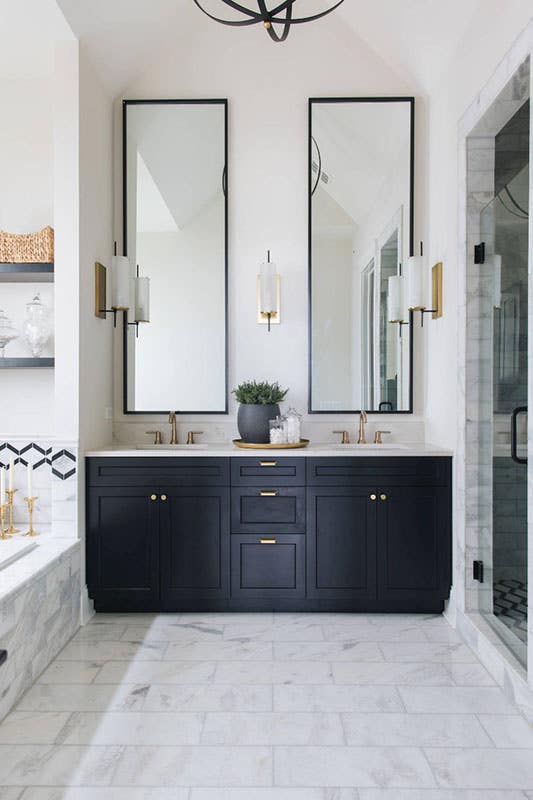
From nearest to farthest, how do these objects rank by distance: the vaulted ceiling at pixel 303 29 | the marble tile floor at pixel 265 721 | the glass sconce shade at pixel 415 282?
the marble tile floor at pixel 265 721, the vaulted ceiling at pixel 303 29, the glass sconce shade at pixel 415 282

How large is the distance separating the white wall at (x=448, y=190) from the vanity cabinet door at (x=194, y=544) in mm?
1345

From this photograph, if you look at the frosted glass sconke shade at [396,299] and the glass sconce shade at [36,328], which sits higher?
the frosted glass sconke shade at [396,299]

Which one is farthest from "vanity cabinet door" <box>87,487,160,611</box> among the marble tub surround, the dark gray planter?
the dark gray planter

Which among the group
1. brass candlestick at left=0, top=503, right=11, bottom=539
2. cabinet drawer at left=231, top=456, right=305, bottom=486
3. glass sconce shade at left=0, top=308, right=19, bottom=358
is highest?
glass sconce shade at left=0, top=308, right=19, bottom=358

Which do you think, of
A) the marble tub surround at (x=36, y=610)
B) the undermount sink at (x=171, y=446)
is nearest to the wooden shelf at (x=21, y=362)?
the undermount sink at (x=171, y=446)

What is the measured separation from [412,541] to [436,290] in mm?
1444

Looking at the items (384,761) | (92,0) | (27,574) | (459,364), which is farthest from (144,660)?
(92,0)

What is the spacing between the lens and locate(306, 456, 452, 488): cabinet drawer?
11.1 ft

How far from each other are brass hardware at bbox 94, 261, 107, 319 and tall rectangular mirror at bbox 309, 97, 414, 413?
1266 millimetres

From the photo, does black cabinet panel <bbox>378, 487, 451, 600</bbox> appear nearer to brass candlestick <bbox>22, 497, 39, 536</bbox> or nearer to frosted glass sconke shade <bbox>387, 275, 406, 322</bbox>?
frosted glass sconke shade <bbox>387, 275, 406, 322</bbox>

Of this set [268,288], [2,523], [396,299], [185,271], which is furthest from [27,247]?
[396,299]

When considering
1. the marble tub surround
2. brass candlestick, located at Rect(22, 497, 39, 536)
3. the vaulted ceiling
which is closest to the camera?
the marble tub surround

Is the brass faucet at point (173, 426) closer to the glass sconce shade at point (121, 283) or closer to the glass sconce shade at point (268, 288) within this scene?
the glass sconce shade at point (121, 283)

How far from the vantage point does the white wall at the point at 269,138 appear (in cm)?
393
